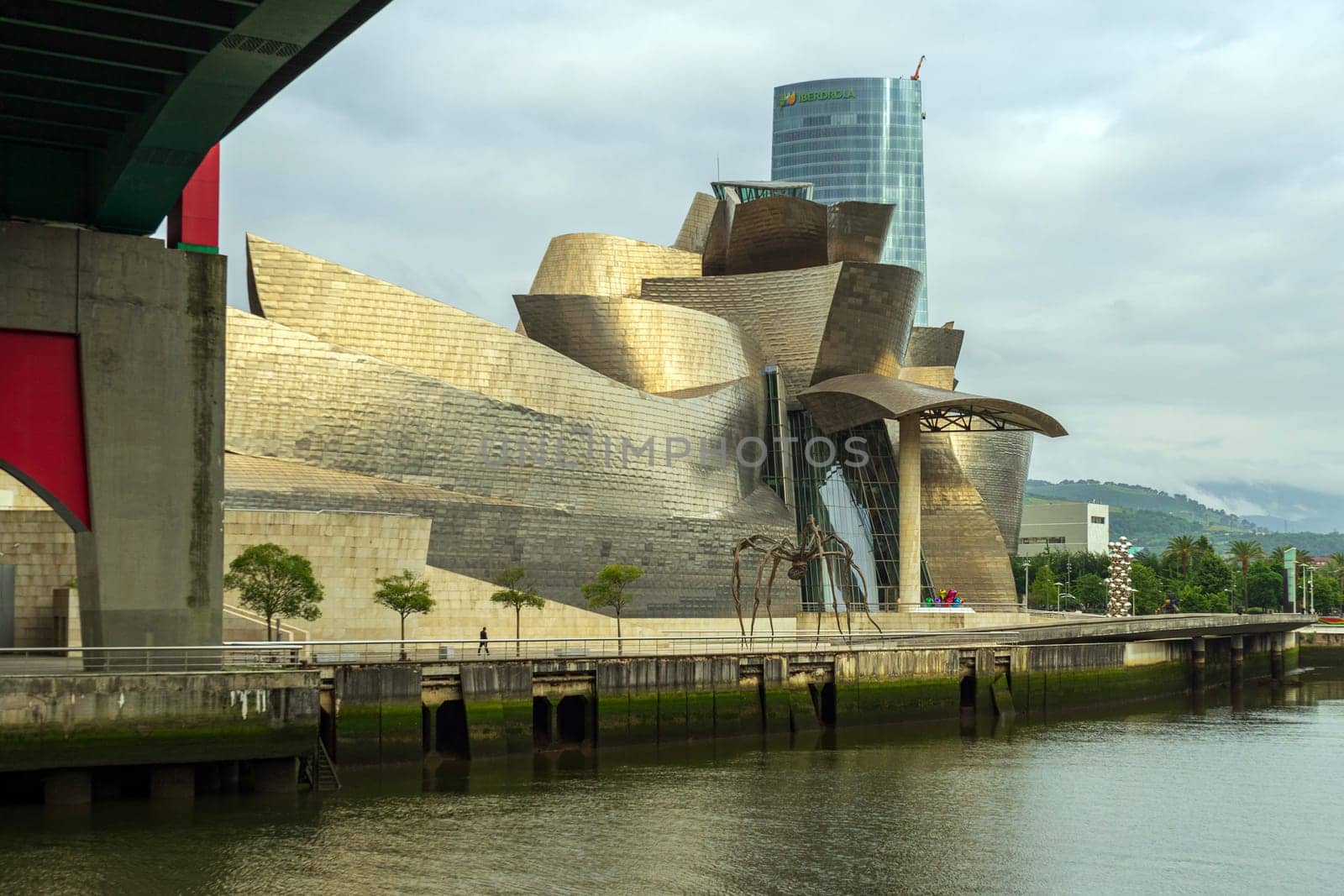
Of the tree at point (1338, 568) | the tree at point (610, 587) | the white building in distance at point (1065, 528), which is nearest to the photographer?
the tree at point (610, 587)

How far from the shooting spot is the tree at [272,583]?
106ft

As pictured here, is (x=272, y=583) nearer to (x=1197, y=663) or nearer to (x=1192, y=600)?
(x=1197, y=663)

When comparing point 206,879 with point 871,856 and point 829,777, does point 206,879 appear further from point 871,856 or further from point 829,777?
point 829,777

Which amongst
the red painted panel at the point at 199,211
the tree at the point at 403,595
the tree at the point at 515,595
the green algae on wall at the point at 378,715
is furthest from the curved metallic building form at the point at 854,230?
the red painted panel at the point at 199,211

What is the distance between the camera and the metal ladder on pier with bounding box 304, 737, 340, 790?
78.1 ft

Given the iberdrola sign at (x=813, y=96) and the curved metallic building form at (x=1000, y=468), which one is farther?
the iberdrola sign at (x=813, y=96)

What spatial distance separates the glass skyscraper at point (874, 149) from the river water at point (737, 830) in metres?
162

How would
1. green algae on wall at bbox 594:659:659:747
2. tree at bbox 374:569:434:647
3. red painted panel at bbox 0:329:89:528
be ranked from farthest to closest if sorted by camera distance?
tree at bbox 374:569:434:647
green algae on wall at bbox 594:659:659:747
red painted panel at bbox 0:329:89:528

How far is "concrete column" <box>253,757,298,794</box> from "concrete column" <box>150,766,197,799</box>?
1063 millimetres

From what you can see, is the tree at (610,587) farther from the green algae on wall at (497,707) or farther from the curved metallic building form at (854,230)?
the curved metallic building form at (854,230)

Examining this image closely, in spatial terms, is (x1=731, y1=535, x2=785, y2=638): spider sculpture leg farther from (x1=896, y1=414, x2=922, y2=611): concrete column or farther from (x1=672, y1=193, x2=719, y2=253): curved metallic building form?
(x1=672, y1=193, x2=719, y2=253): curved metallic building form

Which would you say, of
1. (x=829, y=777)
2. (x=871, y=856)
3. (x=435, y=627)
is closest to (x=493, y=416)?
(x=435, y=627)

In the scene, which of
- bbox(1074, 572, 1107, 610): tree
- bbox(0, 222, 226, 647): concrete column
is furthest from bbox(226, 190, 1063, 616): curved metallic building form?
bbox(1074, 572, 1107, 610): tree

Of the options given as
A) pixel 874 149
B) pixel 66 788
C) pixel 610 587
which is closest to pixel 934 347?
pixel 610 587
